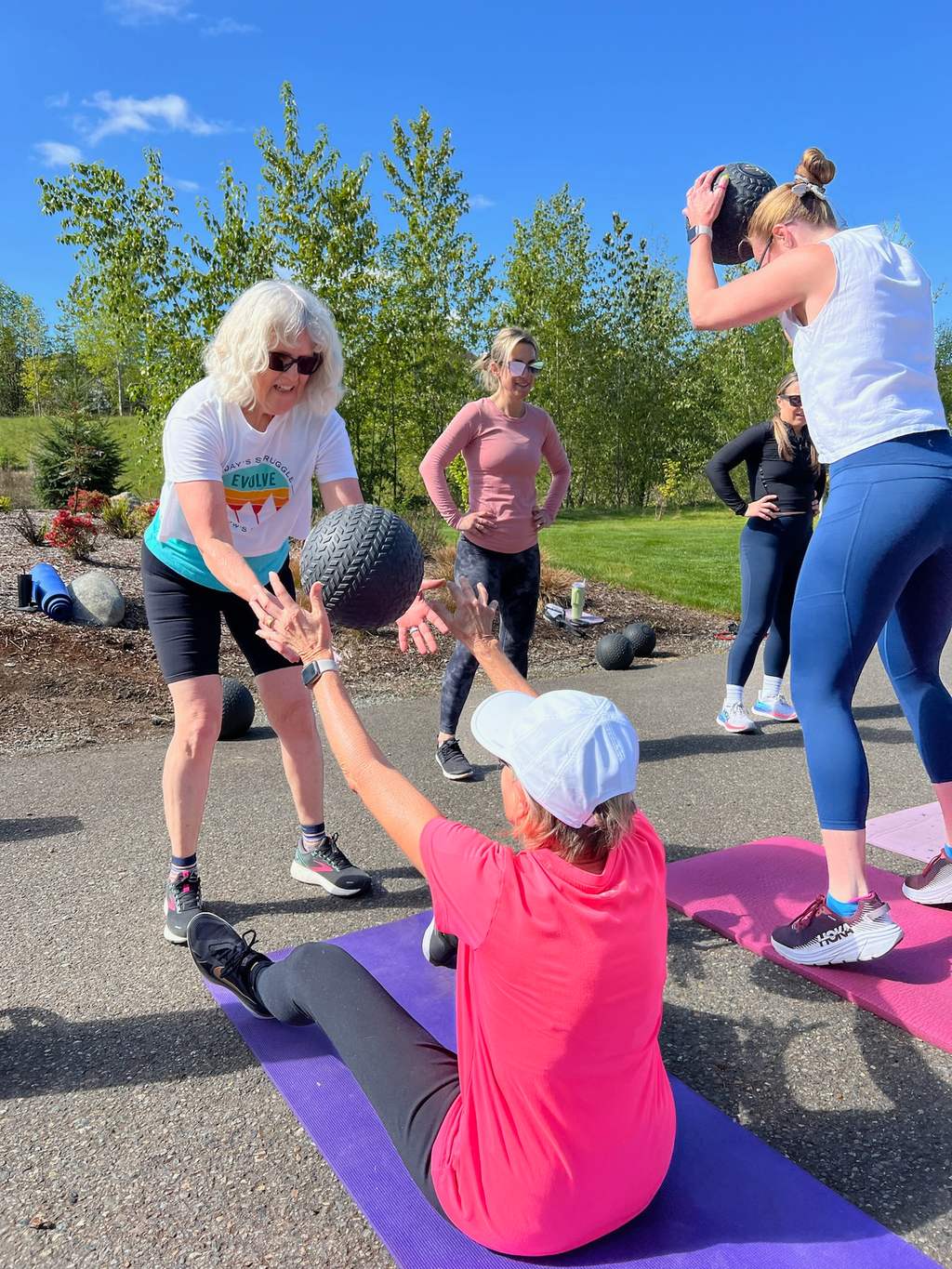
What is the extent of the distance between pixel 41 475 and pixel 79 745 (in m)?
18.7

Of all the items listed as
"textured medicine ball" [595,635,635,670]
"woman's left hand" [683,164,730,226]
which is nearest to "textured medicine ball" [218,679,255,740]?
"textured medicine ball" [595,635,635,670]

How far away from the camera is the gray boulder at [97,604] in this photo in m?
8.38

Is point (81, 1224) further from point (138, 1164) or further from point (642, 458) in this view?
point (642, 458)

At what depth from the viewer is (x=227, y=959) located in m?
2.94

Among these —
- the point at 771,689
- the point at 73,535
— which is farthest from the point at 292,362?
the point at 73,535

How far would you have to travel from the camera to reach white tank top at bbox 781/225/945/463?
283 centimetres

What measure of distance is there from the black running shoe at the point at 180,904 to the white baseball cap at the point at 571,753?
2136 mm

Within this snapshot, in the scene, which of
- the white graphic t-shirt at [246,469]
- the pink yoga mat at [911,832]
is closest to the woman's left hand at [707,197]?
the white graphic t-shirt at [246,469]

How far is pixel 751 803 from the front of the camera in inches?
194

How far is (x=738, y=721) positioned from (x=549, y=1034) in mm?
4797

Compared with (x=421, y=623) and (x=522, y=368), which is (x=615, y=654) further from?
(x=421, y=623)

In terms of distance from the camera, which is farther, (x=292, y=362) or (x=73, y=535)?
(x=73, y=535)

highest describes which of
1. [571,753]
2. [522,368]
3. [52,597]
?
[522,368]

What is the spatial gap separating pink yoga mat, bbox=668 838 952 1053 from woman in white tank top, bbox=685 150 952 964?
0.13 m
